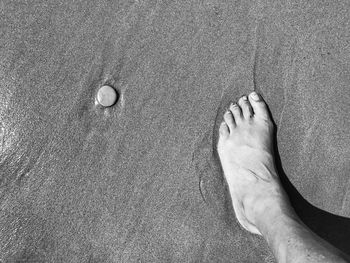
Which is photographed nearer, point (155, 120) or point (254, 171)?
point (155, 120)

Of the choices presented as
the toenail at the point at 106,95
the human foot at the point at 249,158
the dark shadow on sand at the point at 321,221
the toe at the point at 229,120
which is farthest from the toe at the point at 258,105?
the toenail at the point at 106,95

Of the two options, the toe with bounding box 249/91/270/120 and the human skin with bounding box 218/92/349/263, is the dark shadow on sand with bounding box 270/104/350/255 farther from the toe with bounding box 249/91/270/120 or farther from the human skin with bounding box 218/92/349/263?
the toe with bounding box 249/91/270/120

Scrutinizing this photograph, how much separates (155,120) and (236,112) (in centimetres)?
53

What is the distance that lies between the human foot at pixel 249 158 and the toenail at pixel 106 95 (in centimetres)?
72

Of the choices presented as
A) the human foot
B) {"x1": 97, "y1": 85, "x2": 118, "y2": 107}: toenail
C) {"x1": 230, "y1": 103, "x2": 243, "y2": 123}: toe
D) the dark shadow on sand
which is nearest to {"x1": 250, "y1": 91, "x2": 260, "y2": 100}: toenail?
the human foot

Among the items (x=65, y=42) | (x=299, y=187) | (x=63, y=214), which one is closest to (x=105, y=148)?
(x=63, y=214)

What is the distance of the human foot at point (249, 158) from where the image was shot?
2797 millimetres

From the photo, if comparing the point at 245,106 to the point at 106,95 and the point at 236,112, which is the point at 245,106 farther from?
the point at 106,95

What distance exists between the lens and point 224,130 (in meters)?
2.90

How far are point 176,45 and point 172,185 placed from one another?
2.88 ft

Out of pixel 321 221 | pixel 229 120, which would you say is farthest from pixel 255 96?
→ pixel 321 221

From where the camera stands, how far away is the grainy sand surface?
8.86ft

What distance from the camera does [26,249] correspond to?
2.68 meters

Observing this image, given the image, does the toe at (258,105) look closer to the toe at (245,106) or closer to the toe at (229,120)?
the toe at (245,106)
